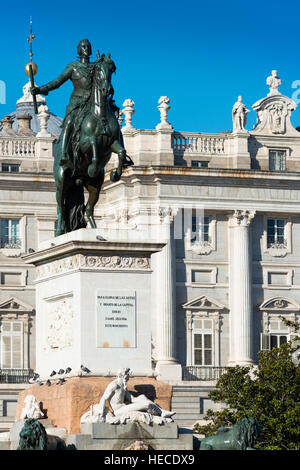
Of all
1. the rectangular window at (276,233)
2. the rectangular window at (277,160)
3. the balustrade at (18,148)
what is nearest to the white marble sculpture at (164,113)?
the rectangular window at (277,160)

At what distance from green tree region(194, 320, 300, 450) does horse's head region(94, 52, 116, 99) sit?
2119cm

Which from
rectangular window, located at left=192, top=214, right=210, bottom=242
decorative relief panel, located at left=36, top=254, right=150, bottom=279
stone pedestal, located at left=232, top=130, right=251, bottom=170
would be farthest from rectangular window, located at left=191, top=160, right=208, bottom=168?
decorative relief panel, located at left=36, top=254, right=150, bottom=279

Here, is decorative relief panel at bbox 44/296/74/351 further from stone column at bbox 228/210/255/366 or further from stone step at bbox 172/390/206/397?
stone column at bbox 228/210/255/366

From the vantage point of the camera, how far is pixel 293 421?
55875 mm

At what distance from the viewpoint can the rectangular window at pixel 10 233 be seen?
90250 millimetres

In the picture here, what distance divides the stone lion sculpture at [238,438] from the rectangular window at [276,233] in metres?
63.0

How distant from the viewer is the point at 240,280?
9025 centimetres

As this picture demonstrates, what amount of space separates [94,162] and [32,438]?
232 inches

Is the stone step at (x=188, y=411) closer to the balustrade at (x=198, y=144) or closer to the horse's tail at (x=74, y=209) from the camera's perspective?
the balustrade at (x=198, y=144)

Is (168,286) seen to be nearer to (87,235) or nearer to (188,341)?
(188,341)

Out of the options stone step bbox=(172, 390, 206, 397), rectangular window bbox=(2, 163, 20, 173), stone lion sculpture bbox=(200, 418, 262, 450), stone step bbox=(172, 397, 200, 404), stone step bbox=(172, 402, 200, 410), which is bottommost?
stone lion sculpture bbox=(200, 418, 262, 450)

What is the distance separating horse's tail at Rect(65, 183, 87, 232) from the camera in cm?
3344
